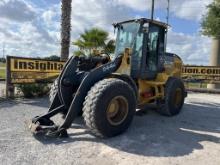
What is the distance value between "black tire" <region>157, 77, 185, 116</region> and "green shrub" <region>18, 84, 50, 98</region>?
17.4 ft

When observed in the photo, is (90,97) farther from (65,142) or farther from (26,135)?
(26,135)

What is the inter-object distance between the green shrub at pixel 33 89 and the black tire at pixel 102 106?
6.17 meters

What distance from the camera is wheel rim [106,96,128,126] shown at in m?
7.69

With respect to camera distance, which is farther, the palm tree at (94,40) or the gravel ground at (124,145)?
the palm tree at (94,40)

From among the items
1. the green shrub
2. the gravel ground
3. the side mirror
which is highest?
the side mirror

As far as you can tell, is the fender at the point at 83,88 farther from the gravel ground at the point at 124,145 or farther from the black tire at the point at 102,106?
the gravel ground at the point at 124,145

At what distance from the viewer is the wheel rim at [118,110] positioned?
303 inches

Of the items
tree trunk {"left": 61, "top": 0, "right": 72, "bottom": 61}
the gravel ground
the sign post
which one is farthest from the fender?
tree trunk {"left": 61, "top": 0, "right": 72, "bottom": 61}

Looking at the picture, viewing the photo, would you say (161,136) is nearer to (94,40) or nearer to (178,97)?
(178,97)

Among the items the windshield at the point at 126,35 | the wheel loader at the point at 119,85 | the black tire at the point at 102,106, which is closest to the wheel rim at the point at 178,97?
the wheel loader at the point at 119,85

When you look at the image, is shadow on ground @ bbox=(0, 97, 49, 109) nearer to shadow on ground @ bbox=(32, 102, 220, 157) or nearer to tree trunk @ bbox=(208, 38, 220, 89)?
shadow on ground @ bbox=(32, 102, 220, 157)

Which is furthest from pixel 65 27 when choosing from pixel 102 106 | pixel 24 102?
pixel 102 106

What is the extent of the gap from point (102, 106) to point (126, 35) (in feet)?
10.1

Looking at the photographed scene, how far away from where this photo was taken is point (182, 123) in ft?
31.3
